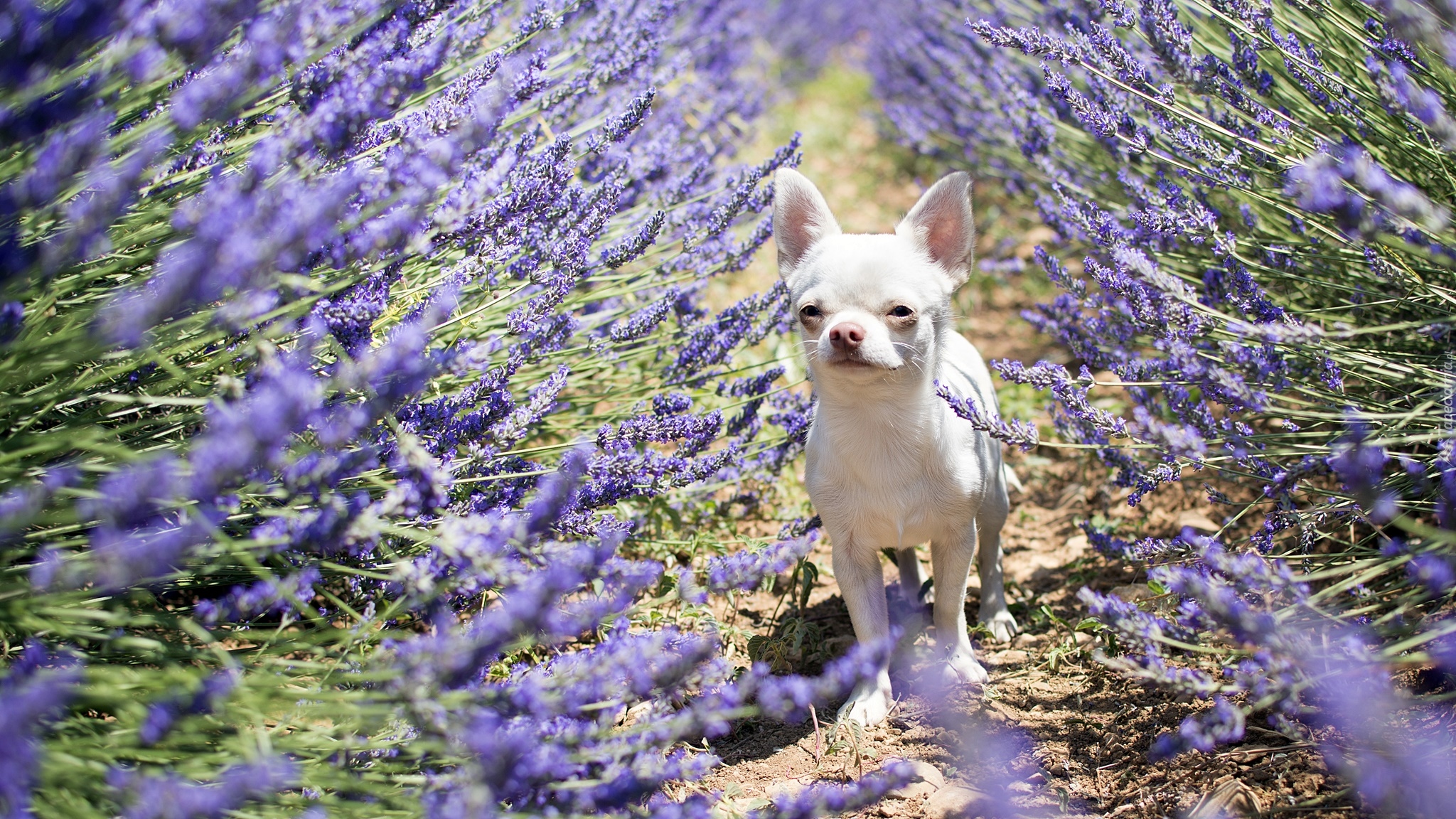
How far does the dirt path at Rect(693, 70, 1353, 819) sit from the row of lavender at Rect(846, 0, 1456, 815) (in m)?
0.13

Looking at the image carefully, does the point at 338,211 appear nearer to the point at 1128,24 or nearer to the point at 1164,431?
the point at 1164,431

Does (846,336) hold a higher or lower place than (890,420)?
higher

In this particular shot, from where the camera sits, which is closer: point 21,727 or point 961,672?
point 21,727

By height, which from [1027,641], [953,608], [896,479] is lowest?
[1027,641]

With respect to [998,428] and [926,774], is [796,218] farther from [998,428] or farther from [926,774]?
[926,774]

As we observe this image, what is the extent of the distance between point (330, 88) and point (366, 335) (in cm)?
45

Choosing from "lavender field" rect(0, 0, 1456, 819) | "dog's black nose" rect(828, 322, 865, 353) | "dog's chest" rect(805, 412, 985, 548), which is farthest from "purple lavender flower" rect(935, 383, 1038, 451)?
"dog's chest" rect(805, 412, 985, 548)

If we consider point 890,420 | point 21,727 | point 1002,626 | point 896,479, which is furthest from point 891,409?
point 21,727

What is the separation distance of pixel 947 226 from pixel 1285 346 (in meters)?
0.93

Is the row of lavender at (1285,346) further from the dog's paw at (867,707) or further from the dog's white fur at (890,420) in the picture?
the dog's paw at (867,707)

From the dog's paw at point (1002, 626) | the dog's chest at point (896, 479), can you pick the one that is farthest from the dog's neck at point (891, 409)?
the dog's paw at point (1002, 626)

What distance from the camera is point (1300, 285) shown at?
9.71 ft

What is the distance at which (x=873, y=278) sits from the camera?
100 inches

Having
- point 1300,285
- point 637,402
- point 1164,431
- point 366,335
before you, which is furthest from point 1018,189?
point 366,335
